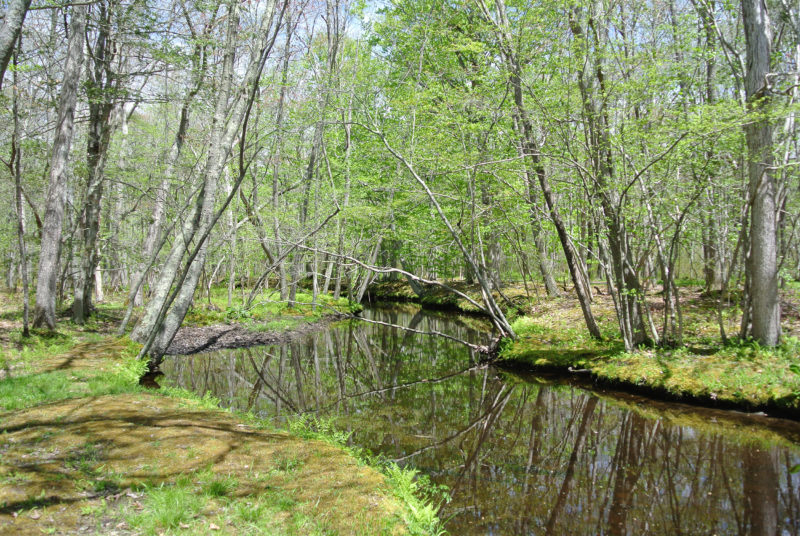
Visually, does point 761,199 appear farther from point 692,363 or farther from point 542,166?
point 542,166

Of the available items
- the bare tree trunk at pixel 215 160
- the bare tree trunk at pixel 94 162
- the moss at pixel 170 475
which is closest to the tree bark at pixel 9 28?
the bare tree trunk at pixel 215 160

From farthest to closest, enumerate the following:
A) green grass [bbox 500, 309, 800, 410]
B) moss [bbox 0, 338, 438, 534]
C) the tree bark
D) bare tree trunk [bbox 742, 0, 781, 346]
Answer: bare tree trunk [bbox 742, 0, 781, 346]
green grass [bbox 500, 309, 800, 410]
the tree bark
moss [bbox 0, 338, 438, 534]

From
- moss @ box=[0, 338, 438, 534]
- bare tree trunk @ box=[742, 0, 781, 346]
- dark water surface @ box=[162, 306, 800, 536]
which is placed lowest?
dark water surface @ box=[162, 306, 800, 536]

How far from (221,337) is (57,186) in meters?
6.32

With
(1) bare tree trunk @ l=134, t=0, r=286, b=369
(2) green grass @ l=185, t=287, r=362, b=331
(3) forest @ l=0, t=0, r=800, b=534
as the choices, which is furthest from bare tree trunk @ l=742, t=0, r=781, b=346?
(2) green grass @ l=185, t=287, r=362, b=331

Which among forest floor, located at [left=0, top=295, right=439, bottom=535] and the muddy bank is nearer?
forest floor, located at [left=0, top=295, right=439, bottom=535]

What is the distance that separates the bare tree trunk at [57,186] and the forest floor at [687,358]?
1079 cm

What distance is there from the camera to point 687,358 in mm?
8109

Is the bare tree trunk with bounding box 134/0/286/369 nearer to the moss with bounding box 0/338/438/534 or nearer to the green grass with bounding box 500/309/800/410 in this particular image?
the moss with bounding box 0/338/438/534

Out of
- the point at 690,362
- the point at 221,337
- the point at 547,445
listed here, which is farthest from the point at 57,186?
the point at 690,362

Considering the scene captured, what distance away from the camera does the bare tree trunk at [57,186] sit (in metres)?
10.7

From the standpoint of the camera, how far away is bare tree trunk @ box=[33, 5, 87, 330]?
10.7 meters

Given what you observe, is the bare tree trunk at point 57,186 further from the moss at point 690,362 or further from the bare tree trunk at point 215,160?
the moss at point 690,362

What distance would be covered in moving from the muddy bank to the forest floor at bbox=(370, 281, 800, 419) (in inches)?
252
